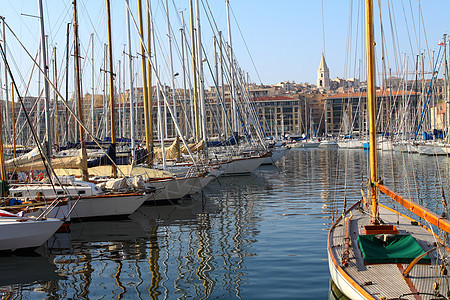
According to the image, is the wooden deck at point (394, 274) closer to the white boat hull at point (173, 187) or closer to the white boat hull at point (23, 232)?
the white boat hull at point (23, 232)

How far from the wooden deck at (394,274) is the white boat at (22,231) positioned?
802 centimetres

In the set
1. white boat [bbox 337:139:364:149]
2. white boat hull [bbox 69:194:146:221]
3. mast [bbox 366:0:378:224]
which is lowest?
white boat [bbox 337:139:364:149]

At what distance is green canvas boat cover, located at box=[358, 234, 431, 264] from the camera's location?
9.70 meters

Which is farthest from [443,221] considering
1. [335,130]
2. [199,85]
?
[335,130]

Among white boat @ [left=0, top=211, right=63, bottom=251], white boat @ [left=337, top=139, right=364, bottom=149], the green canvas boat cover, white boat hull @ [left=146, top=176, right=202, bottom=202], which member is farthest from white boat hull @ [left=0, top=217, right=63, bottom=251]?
white boat @ [left=337, top=139, right=364, bottom=149]

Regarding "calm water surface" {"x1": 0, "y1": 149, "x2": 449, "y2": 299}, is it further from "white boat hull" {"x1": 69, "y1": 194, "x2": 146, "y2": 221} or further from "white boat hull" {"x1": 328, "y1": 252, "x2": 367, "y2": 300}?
"white boat hull" {"x1": 328, "y1": 252, "x2": 367, "y2": 300}

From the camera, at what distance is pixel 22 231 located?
14945 millimetres

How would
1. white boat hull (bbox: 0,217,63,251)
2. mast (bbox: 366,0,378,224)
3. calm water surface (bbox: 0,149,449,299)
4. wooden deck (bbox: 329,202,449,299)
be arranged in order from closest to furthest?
wooden deck (bbox: 329,202,449,299)
calm water surface (bbox: 0,149,449,299)
mast (bbox: 366,0,378,224)
white boat hull (bbox: 0,217,63,251)

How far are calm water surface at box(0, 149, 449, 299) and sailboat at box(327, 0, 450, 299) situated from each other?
37.9 inches

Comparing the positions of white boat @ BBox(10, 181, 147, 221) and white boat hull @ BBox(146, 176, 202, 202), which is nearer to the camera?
white boat @ BBox(10, 181, 147, 221)

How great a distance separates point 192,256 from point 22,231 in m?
4.75

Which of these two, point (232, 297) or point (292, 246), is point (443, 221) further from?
point (292, 246)

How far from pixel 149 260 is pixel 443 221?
27.0 feet

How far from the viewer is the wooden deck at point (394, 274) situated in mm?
8195
